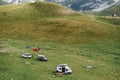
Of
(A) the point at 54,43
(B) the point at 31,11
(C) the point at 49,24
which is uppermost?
(B) the point at 31,11

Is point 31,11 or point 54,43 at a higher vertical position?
point 31,11

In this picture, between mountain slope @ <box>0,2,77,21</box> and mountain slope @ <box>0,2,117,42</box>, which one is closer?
mountain slope @ <box>0,2,117,42</box>

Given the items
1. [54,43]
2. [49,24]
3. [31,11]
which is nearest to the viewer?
[54,43]

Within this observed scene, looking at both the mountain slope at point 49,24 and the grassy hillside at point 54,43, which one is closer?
the grassy hillside at point 54,43

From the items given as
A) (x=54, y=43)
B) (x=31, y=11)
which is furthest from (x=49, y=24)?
(x=31, y=11)

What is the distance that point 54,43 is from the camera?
275ft

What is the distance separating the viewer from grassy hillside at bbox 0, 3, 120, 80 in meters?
51.8

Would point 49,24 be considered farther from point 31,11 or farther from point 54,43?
point 31,11

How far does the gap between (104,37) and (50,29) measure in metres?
19.2

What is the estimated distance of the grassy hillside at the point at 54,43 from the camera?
51.8 metres

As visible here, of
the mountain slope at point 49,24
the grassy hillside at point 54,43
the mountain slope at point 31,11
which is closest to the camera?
the grassy hillside at point 54,43

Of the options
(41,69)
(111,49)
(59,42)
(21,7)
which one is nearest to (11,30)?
(59,42)

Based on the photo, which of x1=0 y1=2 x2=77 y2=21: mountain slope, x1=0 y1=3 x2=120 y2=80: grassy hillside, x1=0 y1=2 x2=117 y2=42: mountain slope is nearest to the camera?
x1=0 y1=3 x2=120 y2=80: grassy hillside

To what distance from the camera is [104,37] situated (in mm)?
87375
